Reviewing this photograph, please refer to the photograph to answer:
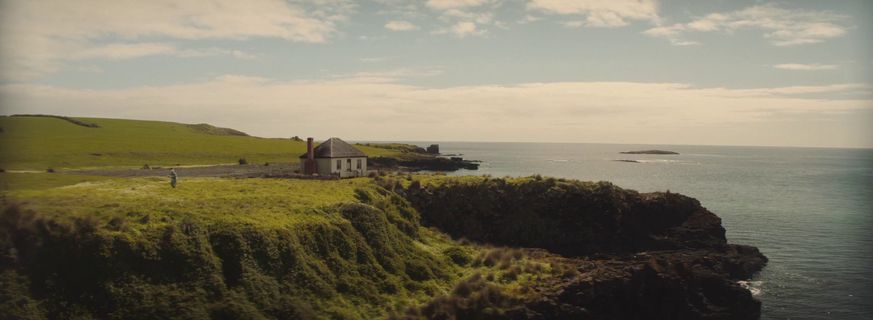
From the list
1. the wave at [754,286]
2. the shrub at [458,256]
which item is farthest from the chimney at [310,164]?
the wave at [754,286]

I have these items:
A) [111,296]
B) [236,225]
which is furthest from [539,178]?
[111,296]

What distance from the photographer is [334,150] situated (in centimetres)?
5916

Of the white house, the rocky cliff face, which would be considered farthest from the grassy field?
the white house

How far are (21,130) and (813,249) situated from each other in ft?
417

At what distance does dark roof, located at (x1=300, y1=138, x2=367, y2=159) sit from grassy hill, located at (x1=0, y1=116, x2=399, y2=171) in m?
27.5

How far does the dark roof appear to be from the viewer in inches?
2310

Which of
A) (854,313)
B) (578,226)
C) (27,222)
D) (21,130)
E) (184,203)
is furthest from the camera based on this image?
(21,130)

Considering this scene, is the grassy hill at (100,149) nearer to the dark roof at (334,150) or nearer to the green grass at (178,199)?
the green grass at (178,199)

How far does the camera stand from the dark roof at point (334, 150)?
5867 cm

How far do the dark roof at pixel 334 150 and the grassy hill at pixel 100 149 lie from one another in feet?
90.2

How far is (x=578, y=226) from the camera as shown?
4734 cm

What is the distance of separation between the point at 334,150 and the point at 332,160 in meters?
1.59

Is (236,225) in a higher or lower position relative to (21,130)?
lower

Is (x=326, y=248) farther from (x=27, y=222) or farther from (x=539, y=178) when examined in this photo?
(x=539, y=178)
